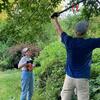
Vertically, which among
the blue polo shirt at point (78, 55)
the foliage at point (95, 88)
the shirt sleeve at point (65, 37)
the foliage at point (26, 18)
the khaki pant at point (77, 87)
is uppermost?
the foliage at point (26, 18)

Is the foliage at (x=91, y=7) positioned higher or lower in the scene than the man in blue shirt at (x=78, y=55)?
higher

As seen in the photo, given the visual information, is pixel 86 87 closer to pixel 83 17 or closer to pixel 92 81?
pixel 83 17

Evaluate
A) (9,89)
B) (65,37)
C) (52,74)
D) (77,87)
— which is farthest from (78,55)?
(9,89)

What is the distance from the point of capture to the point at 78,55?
572 cm

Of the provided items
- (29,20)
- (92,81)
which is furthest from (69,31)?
(29,20)

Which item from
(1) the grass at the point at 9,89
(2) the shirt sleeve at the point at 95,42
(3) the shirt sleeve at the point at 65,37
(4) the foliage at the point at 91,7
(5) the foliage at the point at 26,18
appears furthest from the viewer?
(1) the grass at the point at 9,89

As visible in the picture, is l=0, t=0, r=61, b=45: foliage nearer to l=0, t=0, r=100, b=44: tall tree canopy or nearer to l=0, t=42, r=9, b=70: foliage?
l=0, t=0, r=100, b=44: tall tree canopy

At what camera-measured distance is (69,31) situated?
15.0 meters

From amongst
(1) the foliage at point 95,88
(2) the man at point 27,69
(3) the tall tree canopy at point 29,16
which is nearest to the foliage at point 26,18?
(3) the tall tree canopy at point 29,16

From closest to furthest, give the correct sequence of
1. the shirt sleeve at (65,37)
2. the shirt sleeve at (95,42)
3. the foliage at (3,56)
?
the shirt sleeve at (95,42), the shirt sleeve at (65,37), the foliage at (3,56)

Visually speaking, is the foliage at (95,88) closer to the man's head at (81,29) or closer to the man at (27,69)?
the man at (27,69)

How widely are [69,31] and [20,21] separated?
8.82 metres

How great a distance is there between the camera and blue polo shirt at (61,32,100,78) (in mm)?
5661

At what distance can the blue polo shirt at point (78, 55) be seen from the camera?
18.6ft
